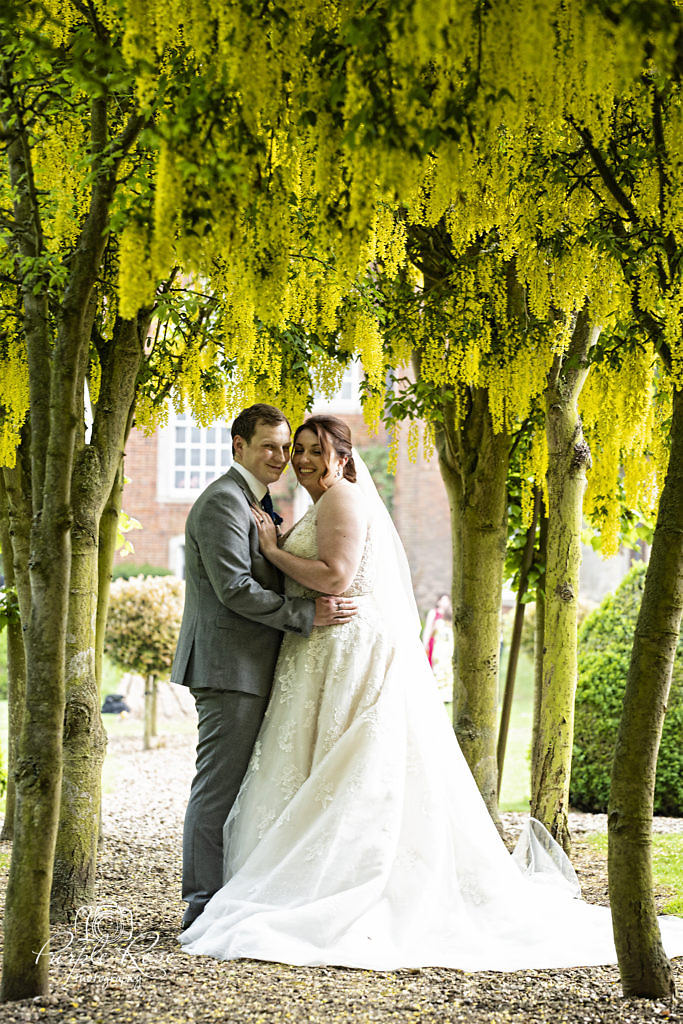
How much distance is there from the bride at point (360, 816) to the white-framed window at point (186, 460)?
46.6 ft

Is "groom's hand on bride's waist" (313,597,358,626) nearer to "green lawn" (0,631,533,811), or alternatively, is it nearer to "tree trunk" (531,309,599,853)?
"tree trunk" (531,309,599,853)

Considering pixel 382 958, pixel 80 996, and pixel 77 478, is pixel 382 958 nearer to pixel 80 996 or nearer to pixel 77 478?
pixel 80 996

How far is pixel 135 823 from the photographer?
662 cm

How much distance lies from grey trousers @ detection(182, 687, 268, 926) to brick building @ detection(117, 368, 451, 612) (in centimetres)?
1360

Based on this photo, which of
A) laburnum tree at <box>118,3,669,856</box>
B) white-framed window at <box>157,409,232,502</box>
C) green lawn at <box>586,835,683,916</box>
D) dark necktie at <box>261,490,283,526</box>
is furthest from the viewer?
white-framed window at <box>157,409,232,502</box>

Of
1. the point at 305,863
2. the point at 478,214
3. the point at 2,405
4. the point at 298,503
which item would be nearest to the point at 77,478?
the point at 2,405

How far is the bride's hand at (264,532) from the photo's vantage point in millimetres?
3883

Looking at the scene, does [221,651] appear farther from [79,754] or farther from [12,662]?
[12,662]

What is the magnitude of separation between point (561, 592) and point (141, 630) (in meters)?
5.88

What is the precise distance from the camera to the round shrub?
1012 cm

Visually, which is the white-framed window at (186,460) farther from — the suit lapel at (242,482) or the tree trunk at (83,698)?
the suit lapel at (242,482)

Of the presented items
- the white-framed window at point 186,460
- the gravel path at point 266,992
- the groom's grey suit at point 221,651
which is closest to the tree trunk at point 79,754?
the gravel path at point 266,992

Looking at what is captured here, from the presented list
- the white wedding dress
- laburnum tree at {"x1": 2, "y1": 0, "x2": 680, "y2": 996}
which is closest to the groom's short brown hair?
the white wedding dress

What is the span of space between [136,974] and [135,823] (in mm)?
3614
